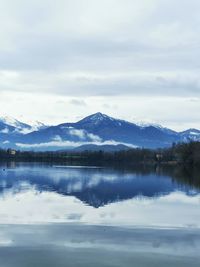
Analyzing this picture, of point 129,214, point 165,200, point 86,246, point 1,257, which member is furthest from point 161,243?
point 165,200

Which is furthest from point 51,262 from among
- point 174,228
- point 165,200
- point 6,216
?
point 165,200

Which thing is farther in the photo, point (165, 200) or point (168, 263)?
point (165, 200)

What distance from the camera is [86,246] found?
2512 centimetres

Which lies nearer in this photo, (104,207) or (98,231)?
(98,231)

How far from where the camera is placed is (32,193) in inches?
2142

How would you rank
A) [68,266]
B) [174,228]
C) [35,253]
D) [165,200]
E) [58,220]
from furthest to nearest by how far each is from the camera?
[165,200] < [58,220] < [174,228] < [35,253] < [68,266]

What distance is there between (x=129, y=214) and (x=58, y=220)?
20.7 ft

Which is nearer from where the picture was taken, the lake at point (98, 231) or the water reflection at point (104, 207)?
the lake at point (98, 231)

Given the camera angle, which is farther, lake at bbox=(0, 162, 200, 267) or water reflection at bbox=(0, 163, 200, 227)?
water reflection at bbox=(0, 163, 200, 227)

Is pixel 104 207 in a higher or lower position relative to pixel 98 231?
higher

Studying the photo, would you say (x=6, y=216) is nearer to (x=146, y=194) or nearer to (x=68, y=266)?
(x=68, y=266)

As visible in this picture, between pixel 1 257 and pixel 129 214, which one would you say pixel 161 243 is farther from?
pixel 129 214

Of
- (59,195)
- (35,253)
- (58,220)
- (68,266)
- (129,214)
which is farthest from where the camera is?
(59,195)

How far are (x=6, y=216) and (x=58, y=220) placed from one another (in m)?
4.12
